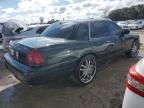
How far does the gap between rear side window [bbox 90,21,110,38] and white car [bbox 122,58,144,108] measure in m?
3.04

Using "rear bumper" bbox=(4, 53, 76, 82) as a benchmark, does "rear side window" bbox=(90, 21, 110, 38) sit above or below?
above

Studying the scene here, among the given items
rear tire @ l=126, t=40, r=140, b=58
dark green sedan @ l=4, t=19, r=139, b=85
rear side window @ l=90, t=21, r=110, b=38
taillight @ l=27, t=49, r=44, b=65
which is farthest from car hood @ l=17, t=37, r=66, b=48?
rear tire @ l=126, t=40, r=140, b=58

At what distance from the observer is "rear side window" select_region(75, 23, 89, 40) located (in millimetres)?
5133

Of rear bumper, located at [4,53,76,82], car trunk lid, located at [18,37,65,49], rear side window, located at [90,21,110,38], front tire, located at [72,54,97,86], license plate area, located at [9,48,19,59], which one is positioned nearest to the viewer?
rear bumper, located at [4,53,76,82]

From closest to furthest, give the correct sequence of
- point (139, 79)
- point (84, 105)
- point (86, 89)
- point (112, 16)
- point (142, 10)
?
1. point (139, 79)
2. point (84, 105)
3. point (86, 89)
4. point (142, 10)
5. point (112, 16)

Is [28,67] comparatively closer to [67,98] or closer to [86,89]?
[67,98]

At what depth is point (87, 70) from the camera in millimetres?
5191

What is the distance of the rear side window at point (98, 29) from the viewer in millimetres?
5551

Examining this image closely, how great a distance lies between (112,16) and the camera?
195 ft

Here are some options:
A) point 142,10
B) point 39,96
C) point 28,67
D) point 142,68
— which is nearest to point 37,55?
point 28,67

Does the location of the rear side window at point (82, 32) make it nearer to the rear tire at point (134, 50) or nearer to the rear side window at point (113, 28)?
the rear side window at point (113, 28)

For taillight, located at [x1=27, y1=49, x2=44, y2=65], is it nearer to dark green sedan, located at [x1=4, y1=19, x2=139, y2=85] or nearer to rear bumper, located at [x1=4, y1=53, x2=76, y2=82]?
dark green sedan, located at [x1=4, y1=19, x2=139, y2=85]

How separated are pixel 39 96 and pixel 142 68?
2.80 m

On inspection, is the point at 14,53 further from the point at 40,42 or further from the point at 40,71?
the point at 40,71
